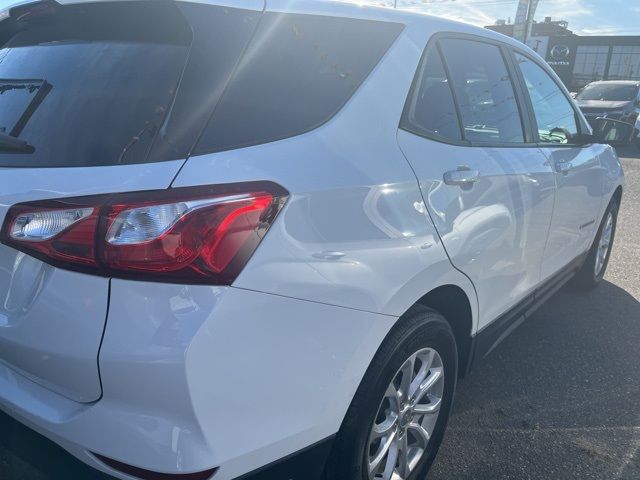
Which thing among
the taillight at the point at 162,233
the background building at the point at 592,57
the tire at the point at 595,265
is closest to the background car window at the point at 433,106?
the taillight at the point at 162,233

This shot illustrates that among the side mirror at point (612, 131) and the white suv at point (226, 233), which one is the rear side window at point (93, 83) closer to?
the white suv at point (226, 233)

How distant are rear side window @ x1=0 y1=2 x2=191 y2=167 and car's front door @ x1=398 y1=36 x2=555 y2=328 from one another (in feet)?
2.74

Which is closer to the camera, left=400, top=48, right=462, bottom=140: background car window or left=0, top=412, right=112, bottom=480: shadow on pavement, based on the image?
left=0, top=412, right=112, bottom=480: shadow on pavement

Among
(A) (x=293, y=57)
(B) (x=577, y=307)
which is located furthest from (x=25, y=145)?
(B) (x=577, y=307)

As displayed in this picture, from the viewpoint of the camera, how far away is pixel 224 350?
4.60 ft

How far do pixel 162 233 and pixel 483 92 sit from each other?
192 cm

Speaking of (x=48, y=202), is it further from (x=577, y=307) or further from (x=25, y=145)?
(x=577, y=307)

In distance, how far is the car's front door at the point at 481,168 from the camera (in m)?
2.10

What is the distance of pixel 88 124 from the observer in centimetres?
163

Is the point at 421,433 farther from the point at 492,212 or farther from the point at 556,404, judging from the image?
the point at 556,404

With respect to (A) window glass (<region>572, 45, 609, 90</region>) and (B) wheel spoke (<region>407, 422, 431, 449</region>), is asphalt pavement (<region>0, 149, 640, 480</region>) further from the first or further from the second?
(A) window glass (<region>572, 45, 609, 90</region>)

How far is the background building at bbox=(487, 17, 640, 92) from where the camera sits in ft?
121

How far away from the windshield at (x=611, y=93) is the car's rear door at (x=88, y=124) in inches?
660

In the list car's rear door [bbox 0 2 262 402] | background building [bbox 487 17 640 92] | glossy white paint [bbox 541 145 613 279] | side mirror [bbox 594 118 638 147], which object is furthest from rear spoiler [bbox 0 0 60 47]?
background building [bbox 487 17 640 92]
